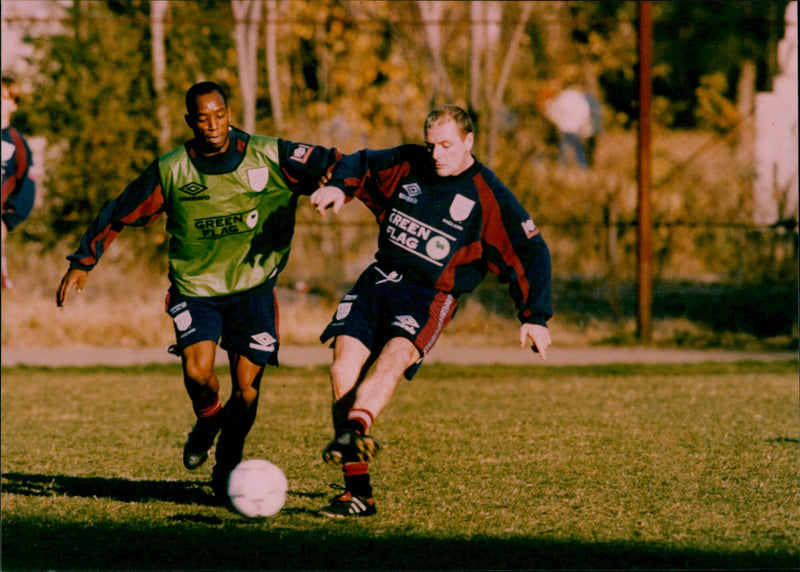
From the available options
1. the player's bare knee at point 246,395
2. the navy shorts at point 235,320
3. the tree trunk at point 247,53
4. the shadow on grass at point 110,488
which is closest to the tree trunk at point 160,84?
the tree trunk at point 247,53

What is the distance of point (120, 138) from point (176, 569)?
850 cm

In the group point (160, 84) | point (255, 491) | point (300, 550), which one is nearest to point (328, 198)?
point (255, 491)

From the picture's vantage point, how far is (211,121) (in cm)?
523

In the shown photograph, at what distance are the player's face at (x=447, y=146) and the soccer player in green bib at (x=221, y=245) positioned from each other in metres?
0.58

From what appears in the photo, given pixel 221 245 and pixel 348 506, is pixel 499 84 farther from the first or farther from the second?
pixel 348 506

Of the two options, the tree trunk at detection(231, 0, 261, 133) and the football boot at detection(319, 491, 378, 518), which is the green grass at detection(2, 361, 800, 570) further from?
the tree trunk at detection(231, 0, 261, 133)

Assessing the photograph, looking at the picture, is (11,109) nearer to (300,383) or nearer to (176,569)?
(300,383)

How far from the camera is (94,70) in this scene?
480 inches

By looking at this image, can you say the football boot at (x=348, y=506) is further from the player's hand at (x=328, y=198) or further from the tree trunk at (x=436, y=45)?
the tree trunk at (x=436, y=45)

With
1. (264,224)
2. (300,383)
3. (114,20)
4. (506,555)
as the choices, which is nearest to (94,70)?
(114,20)

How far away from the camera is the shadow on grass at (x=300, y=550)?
440 cm

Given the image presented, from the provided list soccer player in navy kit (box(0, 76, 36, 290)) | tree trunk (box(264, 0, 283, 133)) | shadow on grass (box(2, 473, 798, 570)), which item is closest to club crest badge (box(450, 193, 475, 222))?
shadow on grass (box(2, 473, 798, 570))

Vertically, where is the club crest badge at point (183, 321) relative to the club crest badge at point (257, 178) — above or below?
below

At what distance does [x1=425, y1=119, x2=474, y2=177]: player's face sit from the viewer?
5055 millimetres
